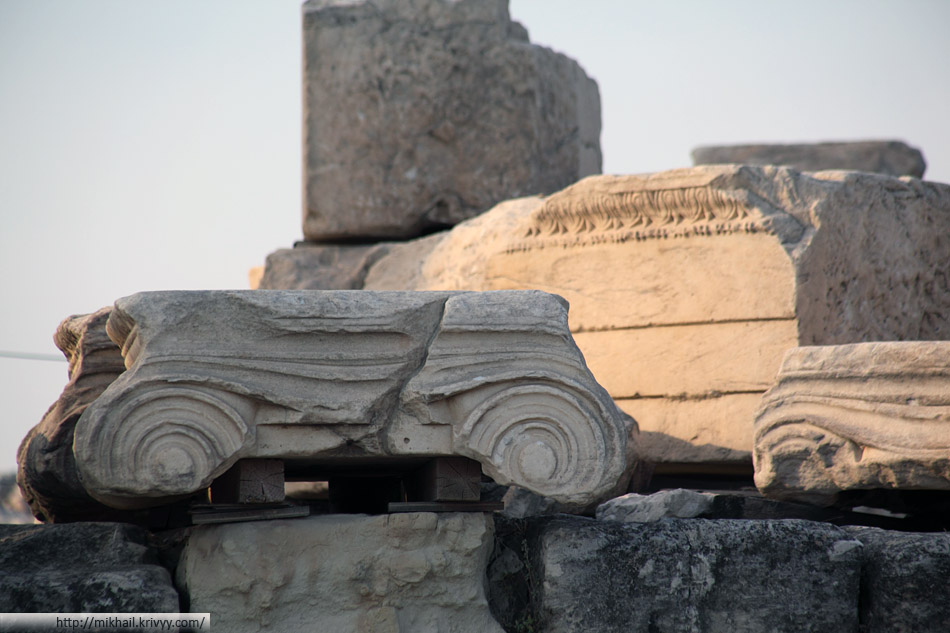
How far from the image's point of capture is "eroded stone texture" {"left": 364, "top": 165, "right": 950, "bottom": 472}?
4.62 meters

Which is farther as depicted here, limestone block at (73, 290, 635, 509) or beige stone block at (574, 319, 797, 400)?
beige stone block at (574, 319, 797, 400)

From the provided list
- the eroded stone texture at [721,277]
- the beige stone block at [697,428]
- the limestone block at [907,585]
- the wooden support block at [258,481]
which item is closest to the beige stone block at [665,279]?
the eroded stone texture at [721,277]

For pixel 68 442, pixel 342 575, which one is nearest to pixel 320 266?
pixel 68 442

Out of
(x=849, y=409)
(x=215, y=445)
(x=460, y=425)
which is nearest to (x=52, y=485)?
(x=215, y=445)

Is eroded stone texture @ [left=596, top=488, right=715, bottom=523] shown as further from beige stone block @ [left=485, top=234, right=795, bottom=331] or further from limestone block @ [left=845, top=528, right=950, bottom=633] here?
beige stone block @ [left=485, top=234, right=795, bottom=331]

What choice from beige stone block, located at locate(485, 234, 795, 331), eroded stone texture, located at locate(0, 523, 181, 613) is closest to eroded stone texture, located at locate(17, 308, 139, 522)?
eroded stone texture, located at locate(0, 523, 181, 613)

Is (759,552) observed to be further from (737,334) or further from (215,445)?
(737,334)

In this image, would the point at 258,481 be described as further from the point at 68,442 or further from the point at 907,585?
A: the point at 907,585

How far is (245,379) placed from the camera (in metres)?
2.73

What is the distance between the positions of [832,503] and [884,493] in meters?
0.32

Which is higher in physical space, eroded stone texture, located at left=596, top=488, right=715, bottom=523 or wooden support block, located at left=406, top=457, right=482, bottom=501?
wooden support block, located at left=406, top=457, right=482, bottom=501

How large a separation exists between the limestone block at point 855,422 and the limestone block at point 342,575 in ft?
4.09

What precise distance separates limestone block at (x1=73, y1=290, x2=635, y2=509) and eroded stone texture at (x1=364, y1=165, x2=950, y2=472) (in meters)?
1.99

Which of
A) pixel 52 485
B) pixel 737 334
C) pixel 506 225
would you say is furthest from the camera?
pixel 506 225
